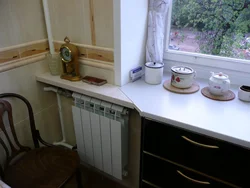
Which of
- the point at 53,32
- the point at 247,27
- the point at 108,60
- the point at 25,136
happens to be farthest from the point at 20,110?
the point at 247,27

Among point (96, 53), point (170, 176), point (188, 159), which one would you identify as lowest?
point (170, 176)

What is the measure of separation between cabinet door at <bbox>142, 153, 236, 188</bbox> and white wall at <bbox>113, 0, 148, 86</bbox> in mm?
A: 497

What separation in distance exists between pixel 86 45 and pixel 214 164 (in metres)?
1.00

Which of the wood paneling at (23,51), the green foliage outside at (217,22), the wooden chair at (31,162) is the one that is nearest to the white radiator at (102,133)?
the wooden chair at (31,162)

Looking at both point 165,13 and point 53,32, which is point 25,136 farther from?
point 165,13

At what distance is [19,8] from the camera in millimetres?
1309

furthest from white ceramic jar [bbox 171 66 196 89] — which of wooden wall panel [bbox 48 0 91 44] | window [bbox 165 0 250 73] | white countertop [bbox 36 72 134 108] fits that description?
wooden wall panel [bbox 48 0 91 44]

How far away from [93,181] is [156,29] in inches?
50.2

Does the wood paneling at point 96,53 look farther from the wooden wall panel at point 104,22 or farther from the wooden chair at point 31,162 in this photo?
the wooden chair at point 31,162

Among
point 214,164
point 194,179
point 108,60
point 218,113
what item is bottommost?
point 194,179

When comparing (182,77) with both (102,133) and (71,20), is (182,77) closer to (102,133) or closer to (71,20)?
(102,133)

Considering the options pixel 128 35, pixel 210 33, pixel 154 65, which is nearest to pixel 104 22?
pixel 128 35

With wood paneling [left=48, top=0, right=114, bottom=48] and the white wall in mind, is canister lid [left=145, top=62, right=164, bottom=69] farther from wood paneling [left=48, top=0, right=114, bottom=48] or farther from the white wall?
wood paneling [left=48, top=0, right=114, bottom=48]

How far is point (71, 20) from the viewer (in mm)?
1371
